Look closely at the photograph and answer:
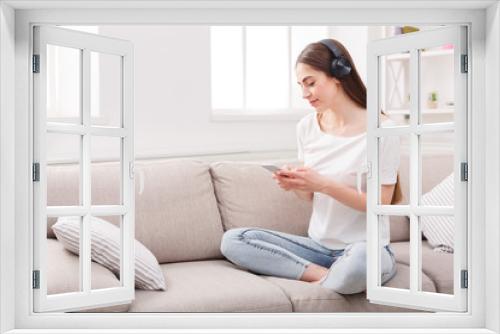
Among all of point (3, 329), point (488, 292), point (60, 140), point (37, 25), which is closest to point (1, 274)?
point (3, 329)

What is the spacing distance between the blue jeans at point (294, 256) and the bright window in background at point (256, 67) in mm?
1156

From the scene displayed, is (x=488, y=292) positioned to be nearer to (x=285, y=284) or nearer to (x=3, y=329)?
(x=3, y=329)

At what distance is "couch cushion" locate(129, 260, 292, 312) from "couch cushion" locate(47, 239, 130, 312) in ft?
0.47

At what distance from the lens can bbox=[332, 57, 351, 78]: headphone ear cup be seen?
11.1 feet

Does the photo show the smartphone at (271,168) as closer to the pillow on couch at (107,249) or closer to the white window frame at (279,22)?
the pillow on couch at (107,249)

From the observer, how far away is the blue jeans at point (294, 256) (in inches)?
115

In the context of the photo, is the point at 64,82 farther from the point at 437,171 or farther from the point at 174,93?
the point at 437,171

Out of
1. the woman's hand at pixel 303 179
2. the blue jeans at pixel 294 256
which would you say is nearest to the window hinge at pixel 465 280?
the blue jeans at pixel 294 256

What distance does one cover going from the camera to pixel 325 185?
329 cm

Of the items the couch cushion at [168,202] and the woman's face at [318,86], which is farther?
the woman's face at [318,86]

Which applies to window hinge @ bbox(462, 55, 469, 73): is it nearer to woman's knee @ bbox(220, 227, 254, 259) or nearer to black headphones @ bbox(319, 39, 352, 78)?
black headphones @ bbox(319, 39, 352, 78)

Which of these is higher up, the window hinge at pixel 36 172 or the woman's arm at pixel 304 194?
the window hinge at pixel 36 172

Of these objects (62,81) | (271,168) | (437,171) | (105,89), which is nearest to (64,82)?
(62,81)

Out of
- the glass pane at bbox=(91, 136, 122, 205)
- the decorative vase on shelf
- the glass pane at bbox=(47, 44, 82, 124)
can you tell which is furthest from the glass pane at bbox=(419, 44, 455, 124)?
the glass pane at bbox=(47, 44, 82, 124)
